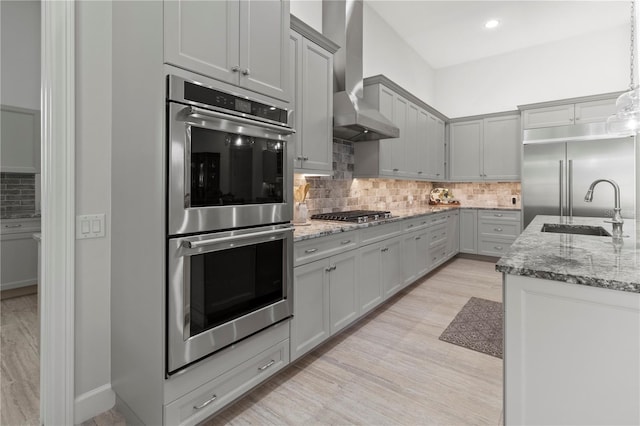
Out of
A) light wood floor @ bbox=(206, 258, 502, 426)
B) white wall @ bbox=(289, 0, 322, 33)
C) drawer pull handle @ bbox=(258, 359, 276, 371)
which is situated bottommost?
light wood floor @ bbox=(206, 258, 502, 426)

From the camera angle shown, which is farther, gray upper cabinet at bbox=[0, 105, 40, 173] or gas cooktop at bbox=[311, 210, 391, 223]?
gray upper cabinet at bbox=[0, 105, 40, 173]

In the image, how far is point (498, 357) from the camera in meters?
2.36

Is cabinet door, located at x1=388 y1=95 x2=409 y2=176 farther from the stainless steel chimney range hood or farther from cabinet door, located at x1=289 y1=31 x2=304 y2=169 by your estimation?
cabinet door, located at x1=289 y1=31 x2=304 y2=169

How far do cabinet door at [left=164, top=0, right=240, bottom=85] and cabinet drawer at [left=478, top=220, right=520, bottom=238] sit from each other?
16.5ft

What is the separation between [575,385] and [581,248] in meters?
0.74

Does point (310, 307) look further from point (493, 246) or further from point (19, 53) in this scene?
point (19, 53)

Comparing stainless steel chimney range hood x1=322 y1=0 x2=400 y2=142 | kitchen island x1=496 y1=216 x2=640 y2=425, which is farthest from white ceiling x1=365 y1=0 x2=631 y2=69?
kitchen island x1=496 y1=216 x2=640 y2=425

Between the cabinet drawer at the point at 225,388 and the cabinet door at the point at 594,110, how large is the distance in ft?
17.7

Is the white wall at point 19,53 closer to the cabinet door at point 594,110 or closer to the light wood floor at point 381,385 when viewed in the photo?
the light wood floor at point 381,385

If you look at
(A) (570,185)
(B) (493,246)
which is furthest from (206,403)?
(A) (570,185)

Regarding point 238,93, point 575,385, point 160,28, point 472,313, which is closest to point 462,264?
point 472,313

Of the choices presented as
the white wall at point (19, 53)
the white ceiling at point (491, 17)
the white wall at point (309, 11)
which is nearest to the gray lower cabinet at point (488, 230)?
the white ceiling at point (491, 17)

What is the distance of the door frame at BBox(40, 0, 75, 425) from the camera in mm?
1582

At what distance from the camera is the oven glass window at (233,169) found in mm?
1492
